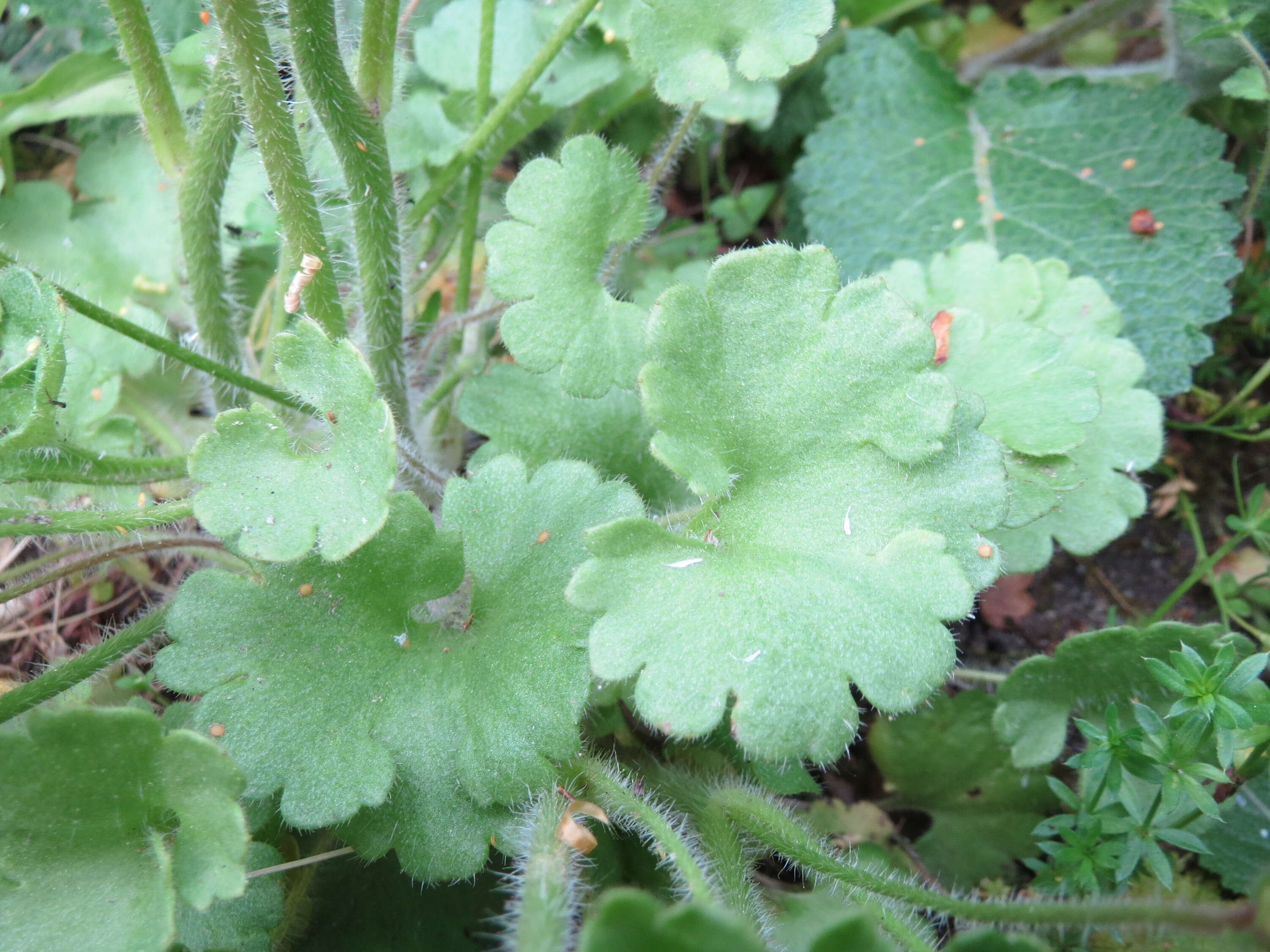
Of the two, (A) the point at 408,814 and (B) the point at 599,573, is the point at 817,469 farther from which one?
(A) the point at 408,814

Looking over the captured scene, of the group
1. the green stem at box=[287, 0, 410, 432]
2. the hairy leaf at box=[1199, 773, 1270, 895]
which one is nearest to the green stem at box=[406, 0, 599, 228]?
the green stem at box=[287, 0, 410, 432]

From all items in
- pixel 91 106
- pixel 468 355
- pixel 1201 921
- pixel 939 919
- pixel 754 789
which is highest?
pixel 91 106

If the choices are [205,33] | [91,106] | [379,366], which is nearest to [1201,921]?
[379,366]

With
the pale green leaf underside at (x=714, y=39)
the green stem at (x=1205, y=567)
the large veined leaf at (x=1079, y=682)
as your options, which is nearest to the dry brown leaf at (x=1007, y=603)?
the green stem at (x=1205, y=567)

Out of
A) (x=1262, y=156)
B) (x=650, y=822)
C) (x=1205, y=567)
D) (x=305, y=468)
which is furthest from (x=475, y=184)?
(x=1262, y=156)

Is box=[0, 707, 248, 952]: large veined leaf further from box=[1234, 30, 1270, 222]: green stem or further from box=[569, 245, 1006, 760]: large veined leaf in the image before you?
box=[1234, 30, 1270, 222]: green stem

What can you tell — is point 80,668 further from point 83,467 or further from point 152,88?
point 152,88

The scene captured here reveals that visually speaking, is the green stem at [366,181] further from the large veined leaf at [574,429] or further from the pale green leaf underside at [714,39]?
the pale green leaf underside at [714,39]
